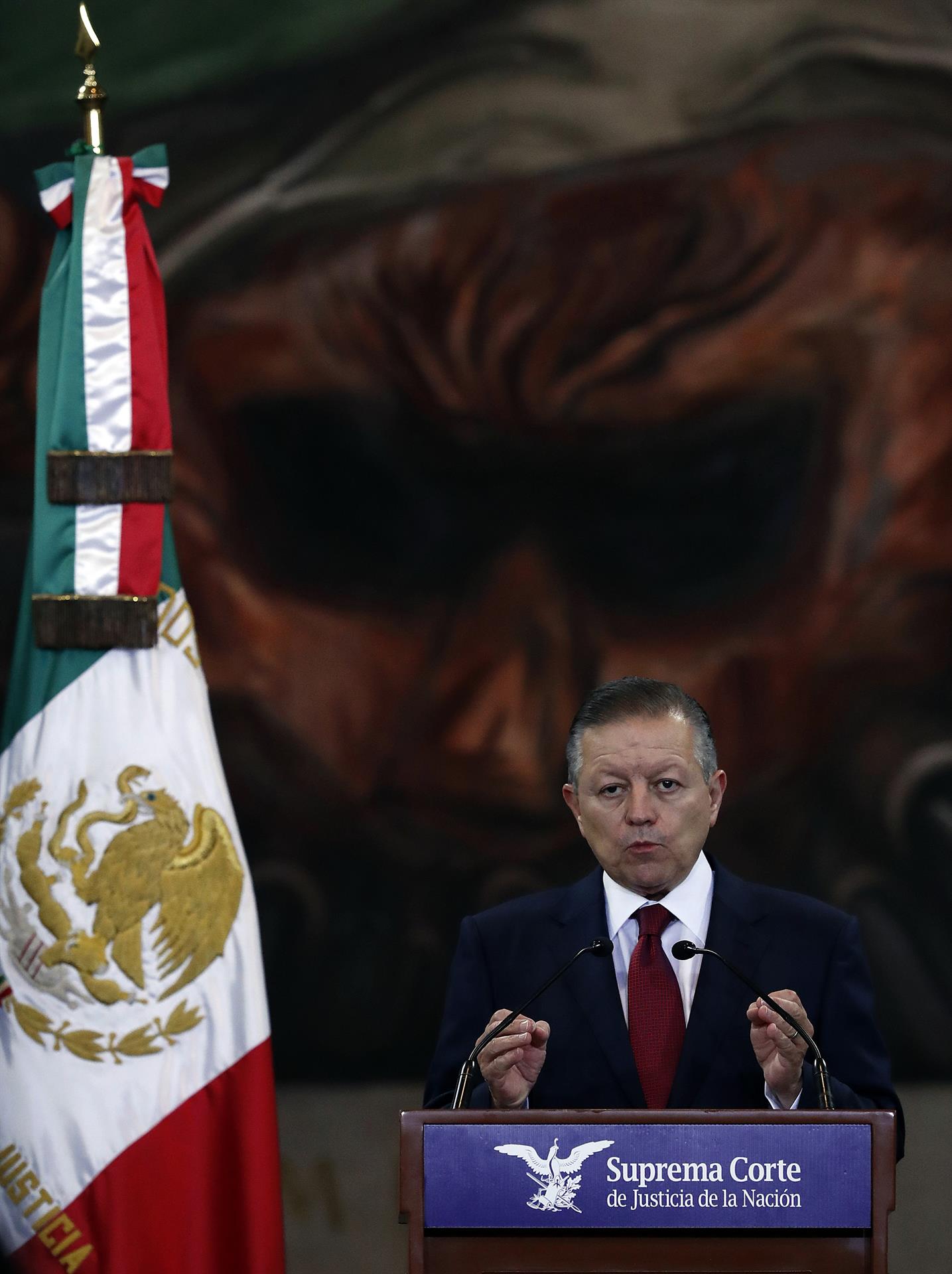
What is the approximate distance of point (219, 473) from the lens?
520 cm

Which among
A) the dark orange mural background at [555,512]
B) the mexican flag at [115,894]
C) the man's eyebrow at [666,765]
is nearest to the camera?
the man's eyebrow at [666,765]

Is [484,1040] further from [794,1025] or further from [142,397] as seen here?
[142,397]

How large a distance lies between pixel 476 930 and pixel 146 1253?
1541 millimetres

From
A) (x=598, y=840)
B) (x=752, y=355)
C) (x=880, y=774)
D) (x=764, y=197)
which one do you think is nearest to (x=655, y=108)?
(x=764, y=197)

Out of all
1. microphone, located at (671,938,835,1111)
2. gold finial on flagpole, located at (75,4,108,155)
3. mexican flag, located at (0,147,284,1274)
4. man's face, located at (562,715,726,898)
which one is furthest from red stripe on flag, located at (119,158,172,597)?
microphone, located at (671,938,835,1111)

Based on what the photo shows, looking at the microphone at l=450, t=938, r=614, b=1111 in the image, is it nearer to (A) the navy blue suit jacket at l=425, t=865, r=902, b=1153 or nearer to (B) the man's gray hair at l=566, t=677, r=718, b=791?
(A) the navy blue suit jacket at l=425, t=865, r=902, b=1153

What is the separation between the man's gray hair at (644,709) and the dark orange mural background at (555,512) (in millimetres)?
2378

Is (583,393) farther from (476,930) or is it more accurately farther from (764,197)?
(476,930)

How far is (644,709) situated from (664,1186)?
904 millimetres

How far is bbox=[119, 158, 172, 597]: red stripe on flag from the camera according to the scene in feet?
12.3

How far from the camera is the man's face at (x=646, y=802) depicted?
2.62 metres

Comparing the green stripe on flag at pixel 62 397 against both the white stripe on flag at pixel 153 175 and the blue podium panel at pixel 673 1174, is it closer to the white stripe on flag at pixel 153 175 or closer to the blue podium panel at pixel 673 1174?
the white stripe on flag at pixel 153 175

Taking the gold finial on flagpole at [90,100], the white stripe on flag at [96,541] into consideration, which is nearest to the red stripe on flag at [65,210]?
the gold finial on flagpole at [90,100]

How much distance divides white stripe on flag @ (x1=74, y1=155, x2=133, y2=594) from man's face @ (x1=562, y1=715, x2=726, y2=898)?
159 centimetres
